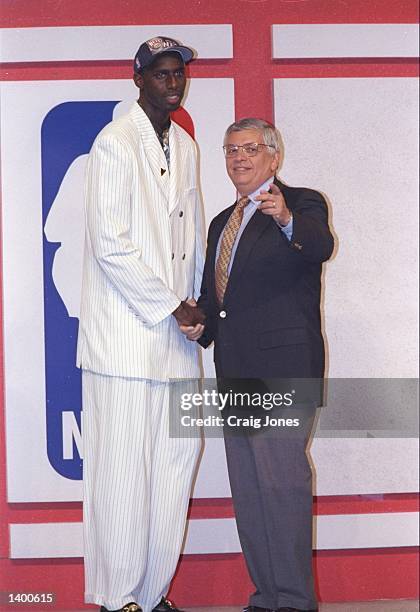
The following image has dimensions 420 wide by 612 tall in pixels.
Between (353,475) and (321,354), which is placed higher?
(321,354)

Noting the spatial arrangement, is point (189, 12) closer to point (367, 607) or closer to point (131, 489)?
point (131, 489)

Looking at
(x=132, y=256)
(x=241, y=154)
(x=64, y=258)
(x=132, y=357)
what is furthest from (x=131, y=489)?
(x=241, y=154)

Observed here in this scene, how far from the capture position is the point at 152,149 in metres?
2.93

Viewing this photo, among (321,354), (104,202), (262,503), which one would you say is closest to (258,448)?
(262,503)

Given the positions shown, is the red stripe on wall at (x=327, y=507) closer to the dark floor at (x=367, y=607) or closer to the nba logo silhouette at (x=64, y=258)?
→ the nba logo silhouette at (x=64, y=258)

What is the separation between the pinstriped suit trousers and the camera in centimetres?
291

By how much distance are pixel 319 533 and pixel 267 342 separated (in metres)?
0.75

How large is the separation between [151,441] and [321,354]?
617mm

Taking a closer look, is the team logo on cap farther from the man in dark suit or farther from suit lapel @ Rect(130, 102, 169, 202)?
the man in dark suit

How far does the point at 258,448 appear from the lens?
120 inches

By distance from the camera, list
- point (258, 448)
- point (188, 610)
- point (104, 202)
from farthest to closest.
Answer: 1. point (188, 610)
2. point (258, 448)
3. point (104, 202)

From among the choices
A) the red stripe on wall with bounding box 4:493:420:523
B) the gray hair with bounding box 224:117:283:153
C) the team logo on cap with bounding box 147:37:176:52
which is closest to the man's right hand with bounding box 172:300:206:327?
the gray hair with bounding box 224:117:283:153

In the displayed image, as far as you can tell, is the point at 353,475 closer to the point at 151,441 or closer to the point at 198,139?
the point at 151,441

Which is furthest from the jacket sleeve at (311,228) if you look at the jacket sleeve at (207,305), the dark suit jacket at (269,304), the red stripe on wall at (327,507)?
A: the red stripe on wall at (327,507)
